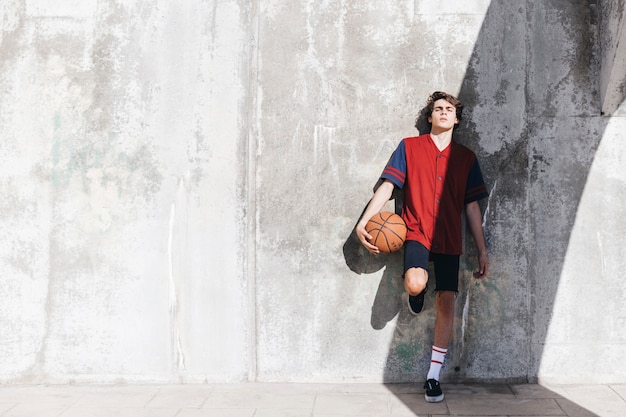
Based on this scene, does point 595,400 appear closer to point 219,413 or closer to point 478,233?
point 478,233

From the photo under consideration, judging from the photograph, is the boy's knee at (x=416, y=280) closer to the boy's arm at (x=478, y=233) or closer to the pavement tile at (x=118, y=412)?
the boy's arm at (x=478, y=233)

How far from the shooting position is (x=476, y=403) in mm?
4730

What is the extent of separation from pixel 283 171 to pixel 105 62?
1798 mm

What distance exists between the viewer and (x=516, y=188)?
17.5ft

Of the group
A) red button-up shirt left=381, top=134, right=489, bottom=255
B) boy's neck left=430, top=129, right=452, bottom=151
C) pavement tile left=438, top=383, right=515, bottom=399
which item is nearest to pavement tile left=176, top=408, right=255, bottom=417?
pavement tile left=438, top=383, right=515, bottom=399

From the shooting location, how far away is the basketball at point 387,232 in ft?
16.1

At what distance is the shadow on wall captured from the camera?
17.3 feet

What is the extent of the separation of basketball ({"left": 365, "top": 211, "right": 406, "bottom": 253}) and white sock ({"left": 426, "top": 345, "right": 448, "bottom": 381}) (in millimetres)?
841

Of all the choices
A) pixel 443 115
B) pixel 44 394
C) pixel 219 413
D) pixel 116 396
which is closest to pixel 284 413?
pixel 219 413

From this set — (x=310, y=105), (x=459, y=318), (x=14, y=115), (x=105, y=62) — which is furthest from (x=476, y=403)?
(x=14, y=115)

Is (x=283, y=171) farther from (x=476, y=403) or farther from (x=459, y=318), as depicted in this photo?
(x=476, y=403)

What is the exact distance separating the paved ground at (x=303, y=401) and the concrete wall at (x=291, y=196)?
0.56ft

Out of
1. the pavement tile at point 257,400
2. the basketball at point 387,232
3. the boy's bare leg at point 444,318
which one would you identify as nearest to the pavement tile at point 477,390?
the boy's bare leg at point 444,318

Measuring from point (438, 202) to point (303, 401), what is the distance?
1.82 meters
